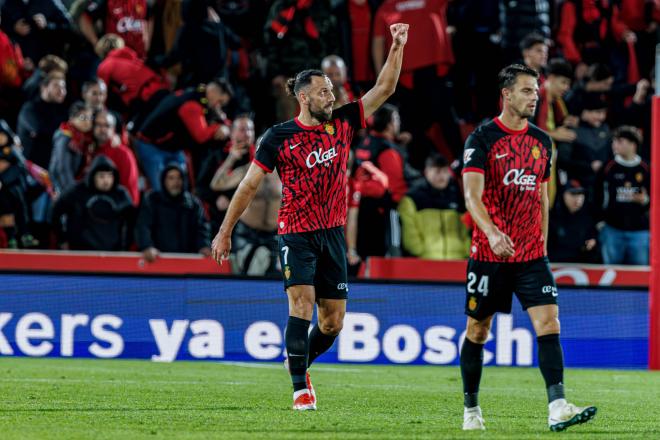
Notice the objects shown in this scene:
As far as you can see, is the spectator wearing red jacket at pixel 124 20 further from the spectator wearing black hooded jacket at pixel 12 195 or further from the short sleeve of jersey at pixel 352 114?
the short sleeve of jersey at pixel 352 114

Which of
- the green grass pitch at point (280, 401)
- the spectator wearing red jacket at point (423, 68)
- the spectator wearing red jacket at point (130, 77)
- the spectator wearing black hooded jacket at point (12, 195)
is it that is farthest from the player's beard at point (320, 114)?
the spectator wearing red jacket at point (423, 68)

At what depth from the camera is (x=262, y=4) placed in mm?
17500

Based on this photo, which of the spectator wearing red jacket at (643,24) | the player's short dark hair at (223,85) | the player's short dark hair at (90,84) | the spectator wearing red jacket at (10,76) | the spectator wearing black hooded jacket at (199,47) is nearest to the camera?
the player's short dark hair at (90,84)

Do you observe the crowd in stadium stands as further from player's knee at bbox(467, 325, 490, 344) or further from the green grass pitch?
player's knee at bbox(467, 325, 490, 344)

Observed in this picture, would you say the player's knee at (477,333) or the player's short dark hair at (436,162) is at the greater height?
the player's short dark hair at (436,162)

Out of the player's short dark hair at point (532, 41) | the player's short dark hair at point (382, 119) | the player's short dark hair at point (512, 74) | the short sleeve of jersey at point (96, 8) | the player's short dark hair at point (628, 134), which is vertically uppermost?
the short sleeve of jersey at point (96, 8)

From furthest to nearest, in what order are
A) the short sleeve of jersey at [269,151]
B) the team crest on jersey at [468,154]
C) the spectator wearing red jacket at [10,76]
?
the spectator wearing red jacket at [10,76] → the short sleeve of jersey at [269,151] → the team crest on jersey at [468,154]

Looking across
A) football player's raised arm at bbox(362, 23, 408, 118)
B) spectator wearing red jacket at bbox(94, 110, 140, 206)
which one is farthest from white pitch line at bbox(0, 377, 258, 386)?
spectator wearing red jacket at bbox(94, 110, 140, 206)

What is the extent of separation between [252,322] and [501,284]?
702 cm

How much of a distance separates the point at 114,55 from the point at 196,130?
1.46 m

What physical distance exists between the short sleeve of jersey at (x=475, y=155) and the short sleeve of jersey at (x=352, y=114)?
1.34 meters

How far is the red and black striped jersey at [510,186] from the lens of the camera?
7.71 metres

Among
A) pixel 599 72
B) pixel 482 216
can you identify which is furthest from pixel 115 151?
pixel 482 216

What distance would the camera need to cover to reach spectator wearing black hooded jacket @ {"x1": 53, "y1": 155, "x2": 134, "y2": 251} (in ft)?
48.5
